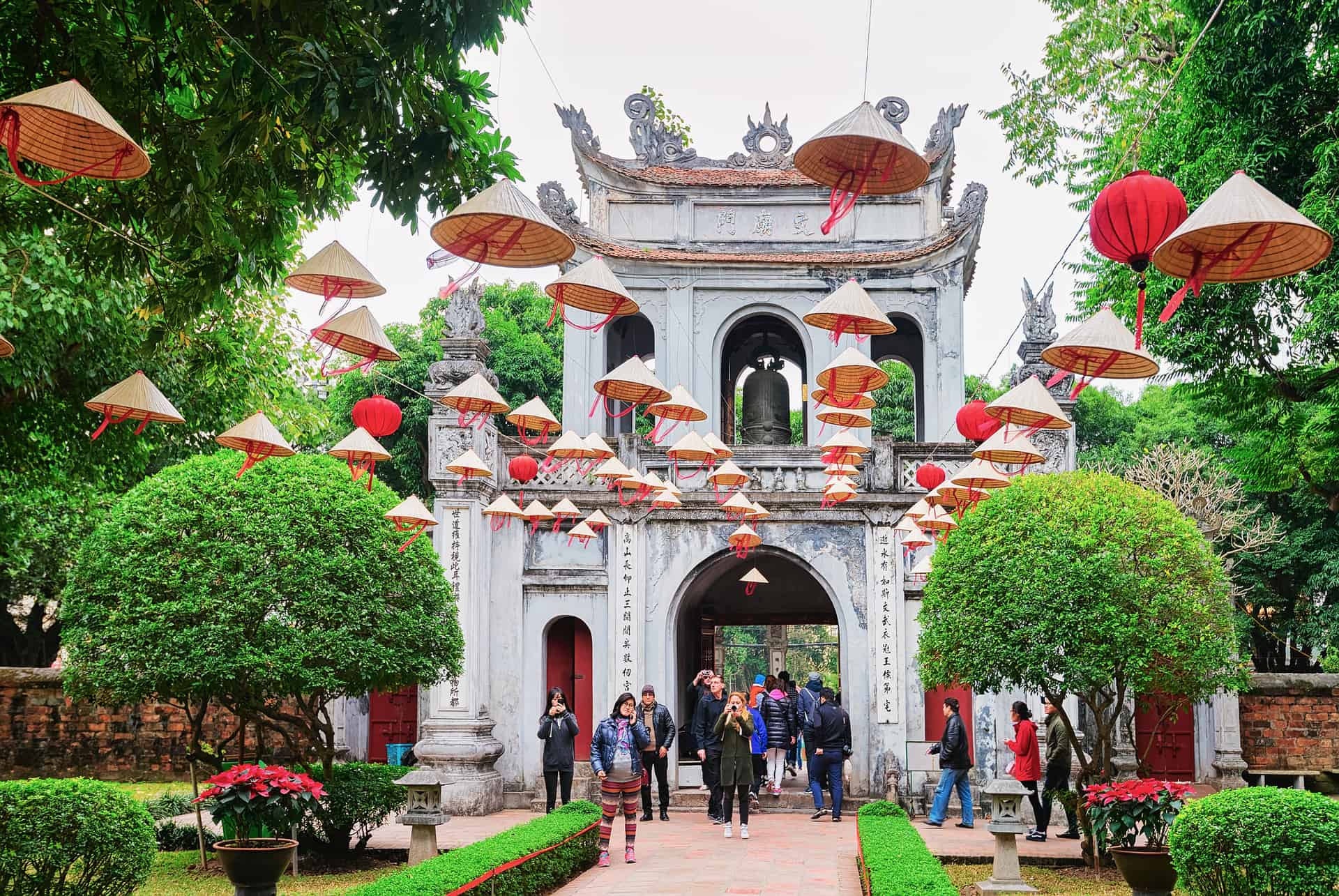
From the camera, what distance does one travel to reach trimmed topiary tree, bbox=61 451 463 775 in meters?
10.7

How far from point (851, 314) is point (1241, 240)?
310 centimetres

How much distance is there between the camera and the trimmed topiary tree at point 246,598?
10.7 meters

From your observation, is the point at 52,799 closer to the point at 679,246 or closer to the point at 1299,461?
the point at 679,246

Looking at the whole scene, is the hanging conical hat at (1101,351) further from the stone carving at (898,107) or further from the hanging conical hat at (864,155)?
the stone carving at (898,107)

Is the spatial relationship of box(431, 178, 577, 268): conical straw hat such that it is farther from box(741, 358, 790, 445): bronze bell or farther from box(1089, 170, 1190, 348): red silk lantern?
box(741, 358, 790, 445): bronze bell

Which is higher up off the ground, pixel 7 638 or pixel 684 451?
pixel 684 451

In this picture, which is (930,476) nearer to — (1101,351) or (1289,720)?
(1289,720)

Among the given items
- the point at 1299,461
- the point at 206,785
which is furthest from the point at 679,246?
the point at 206,785

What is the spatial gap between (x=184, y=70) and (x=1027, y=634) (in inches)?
334

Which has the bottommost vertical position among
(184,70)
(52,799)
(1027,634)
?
(52,799)

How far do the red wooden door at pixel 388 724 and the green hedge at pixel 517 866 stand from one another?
8.14m

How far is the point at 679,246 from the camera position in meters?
18.4

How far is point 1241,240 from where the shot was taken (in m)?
5.77

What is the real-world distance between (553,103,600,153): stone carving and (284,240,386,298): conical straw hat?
11.5m
